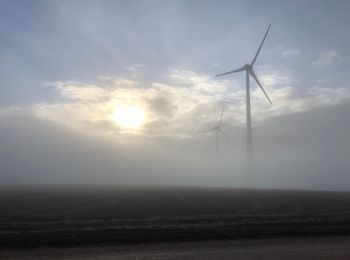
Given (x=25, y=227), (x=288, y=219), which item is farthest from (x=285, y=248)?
(x=25, y=227)

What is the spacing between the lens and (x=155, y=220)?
43.7 meters

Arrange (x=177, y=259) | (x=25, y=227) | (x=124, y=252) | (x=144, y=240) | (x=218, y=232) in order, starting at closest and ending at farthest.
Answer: (x=177, y=259)
(x=124, y=252)
(x=144, y=240)
(x=218, y=232)
(x=25, y=227)

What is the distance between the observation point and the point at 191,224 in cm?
3988

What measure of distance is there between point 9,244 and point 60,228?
24.2ft

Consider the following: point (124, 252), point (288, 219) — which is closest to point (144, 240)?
point (124, 252)

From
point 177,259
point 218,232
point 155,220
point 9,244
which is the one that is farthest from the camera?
point 155,220

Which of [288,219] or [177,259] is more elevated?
[288,219]

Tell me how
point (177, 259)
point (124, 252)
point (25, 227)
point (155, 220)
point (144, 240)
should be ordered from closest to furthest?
point (177, 259) < point (124, 252) < point (144, 240) < point (25, 227) < point (155, 220)

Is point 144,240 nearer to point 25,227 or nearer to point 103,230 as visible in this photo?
point 103,230

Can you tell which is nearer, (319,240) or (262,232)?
(319,240)

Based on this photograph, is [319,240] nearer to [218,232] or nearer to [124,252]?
[218,232]

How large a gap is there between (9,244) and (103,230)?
7.97 meters

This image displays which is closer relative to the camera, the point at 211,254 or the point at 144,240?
the point at 211,254

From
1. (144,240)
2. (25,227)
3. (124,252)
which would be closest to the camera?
(124,252)
